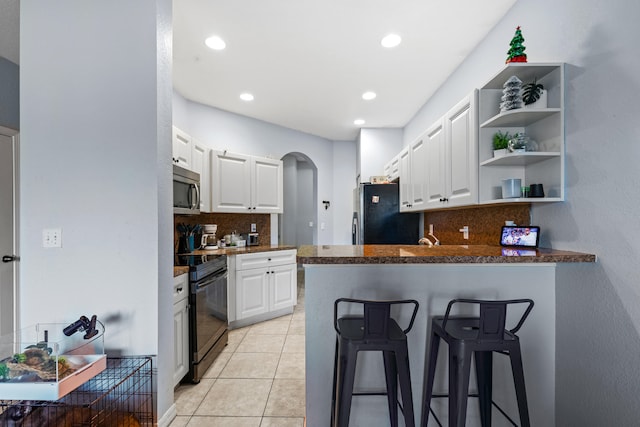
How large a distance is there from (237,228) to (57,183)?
2.48 meters

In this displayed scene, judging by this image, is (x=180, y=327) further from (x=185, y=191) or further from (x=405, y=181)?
(x=405, y=181)

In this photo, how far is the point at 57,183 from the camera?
1677mm

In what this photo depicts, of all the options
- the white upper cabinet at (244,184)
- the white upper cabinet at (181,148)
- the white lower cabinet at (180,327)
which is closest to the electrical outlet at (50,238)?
the white lower cabinet at (180,327)

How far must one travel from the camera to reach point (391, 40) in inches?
96.7

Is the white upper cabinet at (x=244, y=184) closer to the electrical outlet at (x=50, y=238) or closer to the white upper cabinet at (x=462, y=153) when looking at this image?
the electrical outlet at (x=50, y=238)

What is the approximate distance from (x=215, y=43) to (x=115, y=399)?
265 cm

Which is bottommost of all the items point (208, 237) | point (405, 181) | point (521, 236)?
point (208, 237)

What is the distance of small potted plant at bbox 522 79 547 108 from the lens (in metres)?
1.62

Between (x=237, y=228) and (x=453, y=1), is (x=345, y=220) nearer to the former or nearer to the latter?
(x=237, y=228)

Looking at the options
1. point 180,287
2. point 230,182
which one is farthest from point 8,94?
point 180,287

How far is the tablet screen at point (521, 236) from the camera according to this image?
5.63ft

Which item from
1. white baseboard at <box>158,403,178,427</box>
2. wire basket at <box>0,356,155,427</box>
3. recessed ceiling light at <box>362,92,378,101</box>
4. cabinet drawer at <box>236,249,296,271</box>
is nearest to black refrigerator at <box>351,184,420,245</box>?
cabinet drawer at <box>236,249,296,271</box>

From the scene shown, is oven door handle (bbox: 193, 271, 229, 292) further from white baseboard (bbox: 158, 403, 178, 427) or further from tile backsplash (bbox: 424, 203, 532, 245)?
tile backsplash (bbox: 424, 203, 532, 245)

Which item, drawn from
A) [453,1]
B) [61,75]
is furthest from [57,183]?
[453,1]
